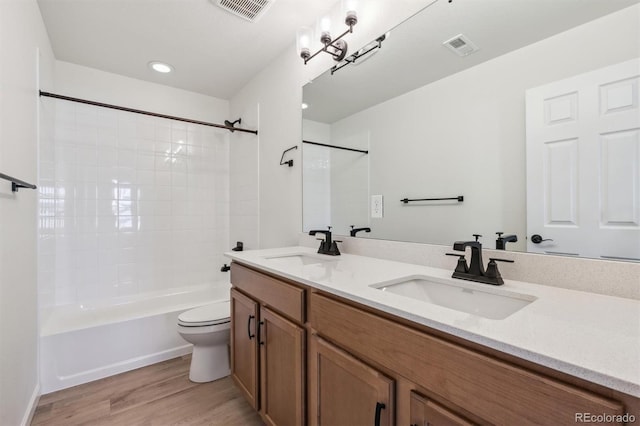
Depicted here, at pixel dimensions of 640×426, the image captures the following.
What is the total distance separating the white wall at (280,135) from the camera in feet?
6.65

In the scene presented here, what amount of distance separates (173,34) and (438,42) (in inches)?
69.6

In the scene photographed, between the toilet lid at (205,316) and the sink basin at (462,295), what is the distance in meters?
1.38

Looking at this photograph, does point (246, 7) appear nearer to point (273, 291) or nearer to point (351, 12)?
point (351, 12)

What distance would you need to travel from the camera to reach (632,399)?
1.38 feet

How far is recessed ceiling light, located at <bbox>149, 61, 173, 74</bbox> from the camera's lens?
92.8 inches

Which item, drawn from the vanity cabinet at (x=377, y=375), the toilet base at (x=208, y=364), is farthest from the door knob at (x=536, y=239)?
the toilet base at (x=208, y=364)

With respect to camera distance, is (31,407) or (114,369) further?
(114,369)

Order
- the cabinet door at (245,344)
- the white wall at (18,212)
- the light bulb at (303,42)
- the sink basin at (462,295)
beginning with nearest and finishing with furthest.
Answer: the sink basin at (462,295)
the white wall at (18,212)
the cabinet door at (245,344)
the light bulb at (303,42)

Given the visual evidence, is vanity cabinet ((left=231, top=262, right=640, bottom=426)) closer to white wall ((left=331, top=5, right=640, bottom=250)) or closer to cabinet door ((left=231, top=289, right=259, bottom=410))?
cabinet door ((left=231, top=289, right=259, bottom=410))

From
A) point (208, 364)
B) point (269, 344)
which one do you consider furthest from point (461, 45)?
Result: point (208, 364)

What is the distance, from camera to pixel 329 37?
5.16 feet

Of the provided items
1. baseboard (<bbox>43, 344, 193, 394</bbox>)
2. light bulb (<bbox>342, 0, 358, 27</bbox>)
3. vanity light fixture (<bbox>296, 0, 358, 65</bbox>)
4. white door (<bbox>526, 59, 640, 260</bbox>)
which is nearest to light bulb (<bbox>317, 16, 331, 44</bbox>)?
vanity light fixture (<bbox>296, 0, 358, 65</bbox>)

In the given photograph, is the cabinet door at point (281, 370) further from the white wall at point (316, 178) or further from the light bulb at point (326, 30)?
the light bulb at point (326, 30)

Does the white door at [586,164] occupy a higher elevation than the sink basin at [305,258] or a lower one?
higher
